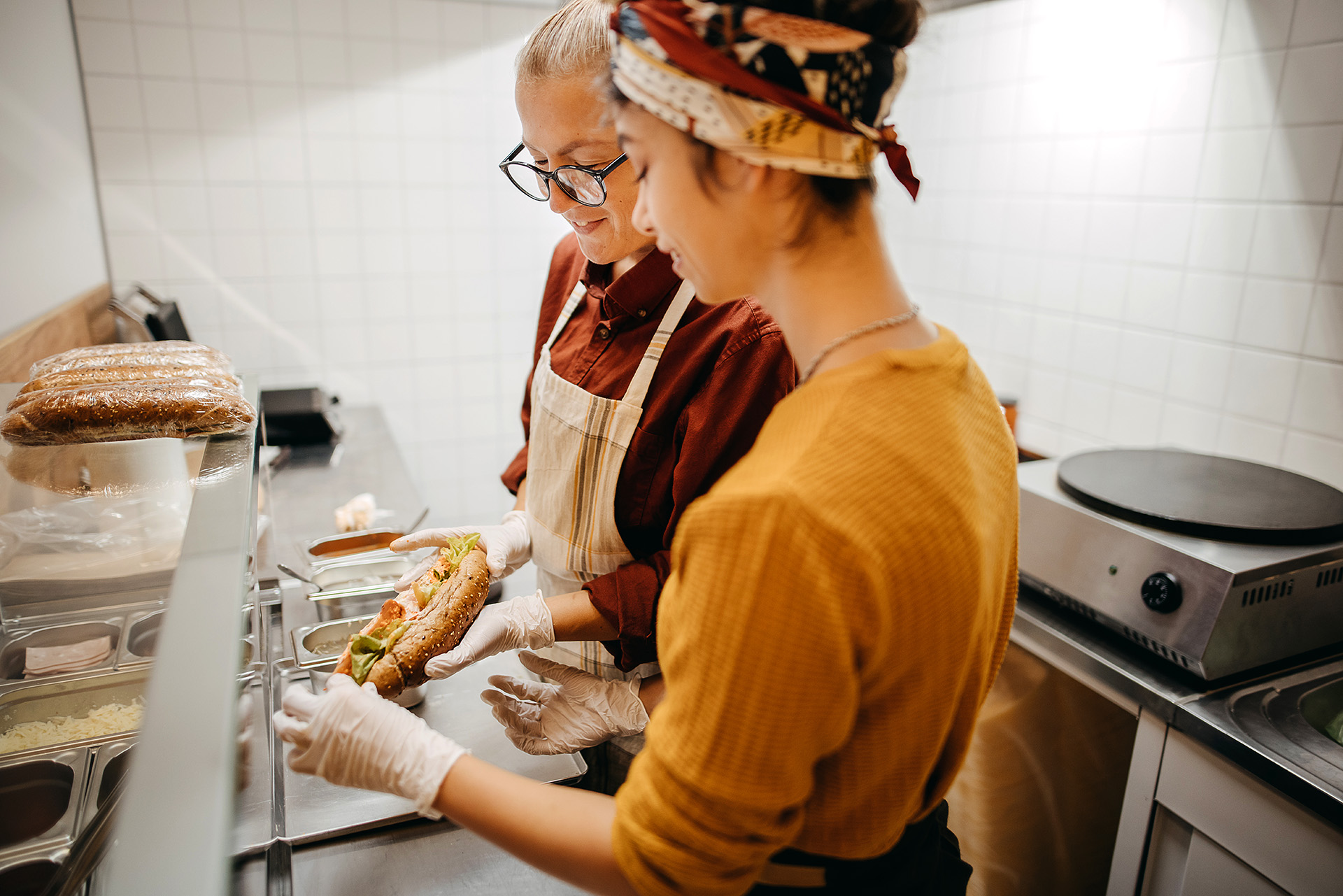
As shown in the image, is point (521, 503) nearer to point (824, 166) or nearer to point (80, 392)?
point (80, 392)

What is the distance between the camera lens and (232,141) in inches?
122

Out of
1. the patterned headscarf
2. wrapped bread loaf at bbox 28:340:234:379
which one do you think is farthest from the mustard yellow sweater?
wrapped bread loaf at bbox 28:340:234:379

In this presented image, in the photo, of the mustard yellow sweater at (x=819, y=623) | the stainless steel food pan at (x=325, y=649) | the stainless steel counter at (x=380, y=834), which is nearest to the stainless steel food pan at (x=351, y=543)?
the stainless steel counter at (x=380, y=834)

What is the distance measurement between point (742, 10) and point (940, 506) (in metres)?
0.45

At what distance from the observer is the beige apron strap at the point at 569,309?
1528 millimetres

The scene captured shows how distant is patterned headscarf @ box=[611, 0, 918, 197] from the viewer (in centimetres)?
68

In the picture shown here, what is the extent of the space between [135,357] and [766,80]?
46.0 inches

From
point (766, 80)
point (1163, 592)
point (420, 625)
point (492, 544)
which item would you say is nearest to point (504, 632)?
point (420, 625)

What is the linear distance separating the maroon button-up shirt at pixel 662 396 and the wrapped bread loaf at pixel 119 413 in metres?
0.57

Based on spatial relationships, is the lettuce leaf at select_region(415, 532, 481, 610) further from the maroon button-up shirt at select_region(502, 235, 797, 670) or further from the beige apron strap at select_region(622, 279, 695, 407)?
→ the beige apron strap at select_region(622, 279, 695, 407)

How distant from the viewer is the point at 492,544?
144 cm

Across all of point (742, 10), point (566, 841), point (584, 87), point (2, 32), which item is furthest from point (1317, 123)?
point (2, 32)

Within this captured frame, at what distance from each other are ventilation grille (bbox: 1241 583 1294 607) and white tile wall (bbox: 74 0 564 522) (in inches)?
116

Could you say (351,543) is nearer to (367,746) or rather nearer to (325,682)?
(325,682)
